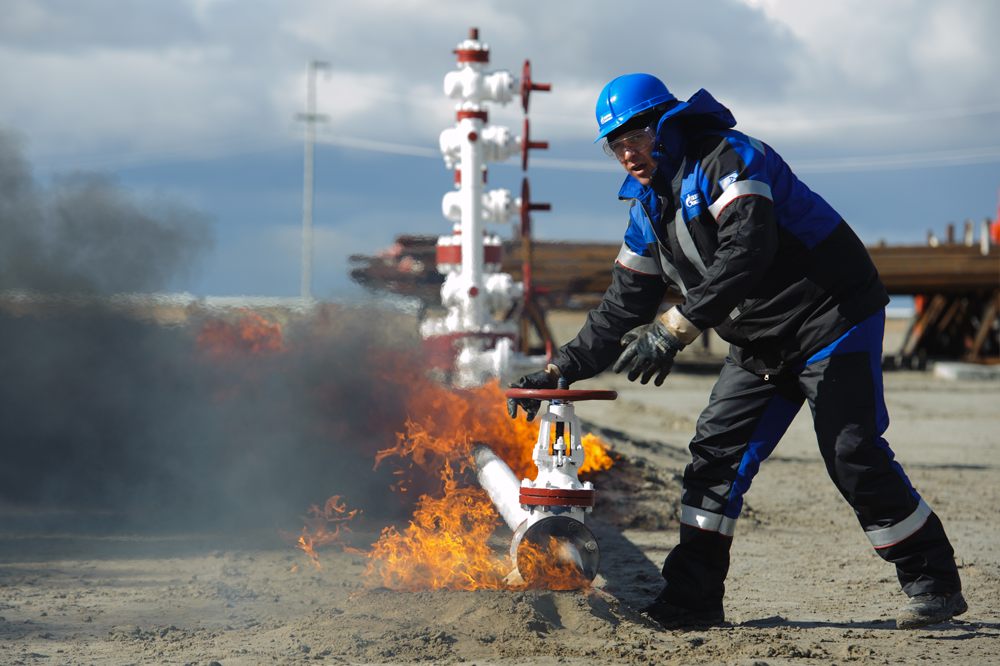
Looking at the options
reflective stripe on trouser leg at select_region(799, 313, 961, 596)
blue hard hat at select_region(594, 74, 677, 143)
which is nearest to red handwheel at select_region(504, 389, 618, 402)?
reflective stripe on trouser leg at select_region(799, 313, 961, 596)

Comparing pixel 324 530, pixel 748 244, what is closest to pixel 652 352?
pixel 748 244

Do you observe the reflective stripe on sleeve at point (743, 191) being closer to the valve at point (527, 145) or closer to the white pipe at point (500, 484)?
the white pipe at point (500, 484)

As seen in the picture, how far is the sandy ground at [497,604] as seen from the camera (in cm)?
294

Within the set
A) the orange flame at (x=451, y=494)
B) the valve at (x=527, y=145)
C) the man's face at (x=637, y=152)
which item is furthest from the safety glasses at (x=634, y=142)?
the valve at (x=527, y=145)

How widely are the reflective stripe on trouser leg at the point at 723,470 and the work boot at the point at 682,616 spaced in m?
0.03

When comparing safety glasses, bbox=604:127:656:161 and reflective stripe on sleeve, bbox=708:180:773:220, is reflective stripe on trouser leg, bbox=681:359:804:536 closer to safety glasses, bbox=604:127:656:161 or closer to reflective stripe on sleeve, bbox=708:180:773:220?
reflective stripe on sleeve, bbox=708:180:773:220

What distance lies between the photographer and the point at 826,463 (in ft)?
10.1

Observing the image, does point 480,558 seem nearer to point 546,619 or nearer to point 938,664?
point 546,619

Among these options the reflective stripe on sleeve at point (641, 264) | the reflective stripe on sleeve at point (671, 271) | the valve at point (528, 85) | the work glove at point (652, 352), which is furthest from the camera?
the valve at point (528, 85)

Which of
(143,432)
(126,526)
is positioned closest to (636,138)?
(126,526)

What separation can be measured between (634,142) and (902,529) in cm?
182

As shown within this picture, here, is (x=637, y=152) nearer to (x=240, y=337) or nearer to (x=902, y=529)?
(x=902, y=529)

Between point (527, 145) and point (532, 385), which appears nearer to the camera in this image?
point (532, 385)

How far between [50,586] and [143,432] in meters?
2.12
